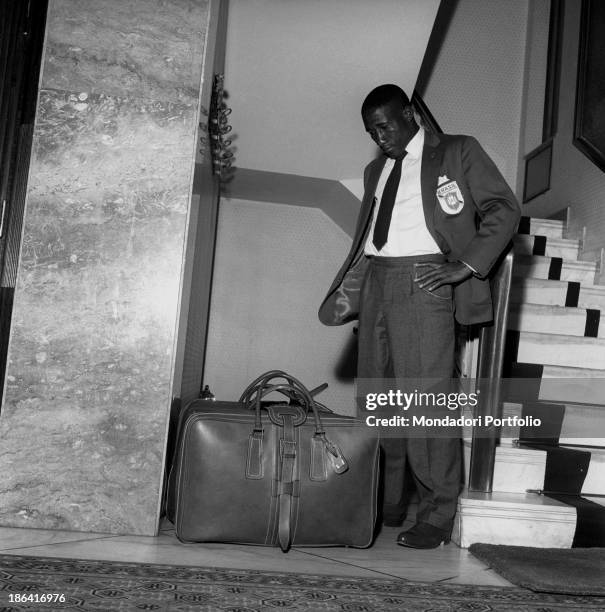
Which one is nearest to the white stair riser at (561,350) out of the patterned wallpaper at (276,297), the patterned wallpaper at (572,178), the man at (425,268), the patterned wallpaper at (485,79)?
the patterned wallpaper at (572,178)

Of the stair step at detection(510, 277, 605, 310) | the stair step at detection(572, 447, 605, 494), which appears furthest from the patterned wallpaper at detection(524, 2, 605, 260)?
the stair step at detection(572, 447, 605, 494)

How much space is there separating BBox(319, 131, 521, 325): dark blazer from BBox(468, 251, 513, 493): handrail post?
0.13 metres

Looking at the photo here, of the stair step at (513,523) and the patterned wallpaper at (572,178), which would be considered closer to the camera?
the stair step at (513,523)

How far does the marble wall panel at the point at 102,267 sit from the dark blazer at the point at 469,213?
0.74 m

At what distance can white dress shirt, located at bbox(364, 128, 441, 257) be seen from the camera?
2.18 meters

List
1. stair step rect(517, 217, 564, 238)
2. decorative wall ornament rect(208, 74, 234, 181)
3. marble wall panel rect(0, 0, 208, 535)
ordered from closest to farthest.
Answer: marble wall panel rect(0, 0, 208, 535), decorative wall ornament rect(208, 74, 234, 181), stair step rect(517, 217, 564, 238)

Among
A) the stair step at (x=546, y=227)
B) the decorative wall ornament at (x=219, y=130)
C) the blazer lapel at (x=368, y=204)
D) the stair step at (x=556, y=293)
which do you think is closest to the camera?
the blazer lapel at (x=368, y=204)

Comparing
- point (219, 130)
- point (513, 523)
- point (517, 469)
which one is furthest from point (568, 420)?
point (219, 130)

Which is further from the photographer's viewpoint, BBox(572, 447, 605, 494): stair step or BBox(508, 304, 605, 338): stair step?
BBox(508, 304, 605, 338): stair step

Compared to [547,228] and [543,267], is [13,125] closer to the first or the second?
[543,267]

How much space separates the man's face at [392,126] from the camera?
2229mm

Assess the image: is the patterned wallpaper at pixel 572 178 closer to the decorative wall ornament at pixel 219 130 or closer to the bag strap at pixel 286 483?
the decorative wall ornament at pixel 219 130

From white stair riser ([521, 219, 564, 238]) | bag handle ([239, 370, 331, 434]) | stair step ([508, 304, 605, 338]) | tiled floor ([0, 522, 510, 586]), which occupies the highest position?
white stair riser ([521, 219, 564, 238])

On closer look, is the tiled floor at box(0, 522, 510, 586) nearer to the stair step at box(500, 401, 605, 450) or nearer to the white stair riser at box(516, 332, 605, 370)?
the stair step at box(500, 401, 605, 450)
